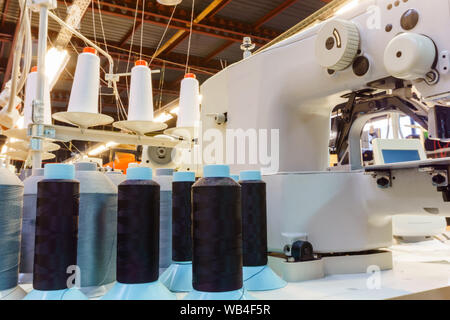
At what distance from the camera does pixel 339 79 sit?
0.89 m

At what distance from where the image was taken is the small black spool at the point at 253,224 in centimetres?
67

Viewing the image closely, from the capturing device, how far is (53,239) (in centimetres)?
48

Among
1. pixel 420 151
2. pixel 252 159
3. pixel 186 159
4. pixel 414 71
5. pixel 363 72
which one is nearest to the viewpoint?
pixel 414 71

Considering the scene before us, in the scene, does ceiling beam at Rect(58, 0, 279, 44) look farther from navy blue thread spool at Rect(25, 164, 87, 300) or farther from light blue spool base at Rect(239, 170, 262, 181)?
navy blue thread spool at Rect(25, 164, 87, 300)

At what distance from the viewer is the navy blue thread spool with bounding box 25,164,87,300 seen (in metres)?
0.48

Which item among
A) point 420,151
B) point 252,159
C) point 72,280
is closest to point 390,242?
point 252,159

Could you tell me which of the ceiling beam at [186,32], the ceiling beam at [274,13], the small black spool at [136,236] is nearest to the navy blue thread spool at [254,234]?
the small black spool at [136,236]

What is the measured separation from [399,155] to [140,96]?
1.52 m

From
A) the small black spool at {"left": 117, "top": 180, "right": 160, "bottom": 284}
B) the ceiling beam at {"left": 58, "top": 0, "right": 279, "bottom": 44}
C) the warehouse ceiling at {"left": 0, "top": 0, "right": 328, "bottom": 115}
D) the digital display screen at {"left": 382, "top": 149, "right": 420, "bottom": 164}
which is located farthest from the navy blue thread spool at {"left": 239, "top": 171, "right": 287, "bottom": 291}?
the ceiling beam at {"left": 58, "top": 0, "right": 279, "bottom": 44}

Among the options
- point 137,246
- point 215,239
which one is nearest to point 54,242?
point 137,246

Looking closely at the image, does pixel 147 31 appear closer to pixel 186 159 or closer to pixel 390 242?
pixel 186 159

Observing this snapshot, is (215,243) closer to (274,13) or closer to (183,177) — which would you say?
(183,177)

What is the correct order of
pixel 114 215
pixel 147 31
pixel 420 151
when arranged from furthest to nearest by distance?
pixel 147 31 → pixel 420 151 → pixel 114 215
